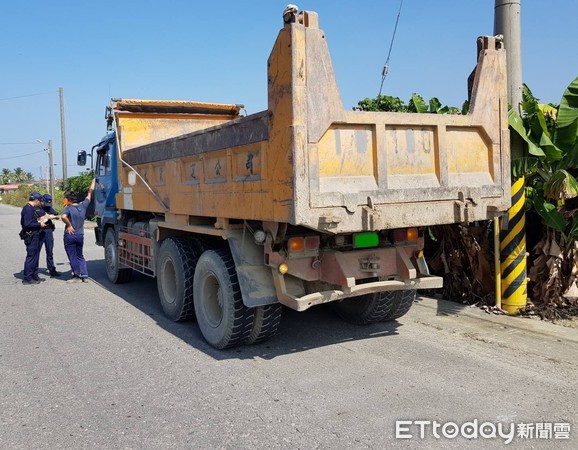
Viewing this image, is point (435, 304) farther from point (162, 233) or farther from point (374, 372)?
point (162, 233)

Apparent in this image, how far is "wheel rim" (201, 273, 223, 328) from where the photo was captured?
18.1 ft

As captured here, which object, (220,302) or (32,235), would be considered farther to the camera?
(32,235)

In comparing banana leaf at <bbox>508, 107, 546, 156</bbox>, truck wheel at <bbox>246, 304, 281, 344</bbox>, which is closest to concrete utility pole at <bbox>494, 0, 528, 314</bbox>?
banana leaf at <bbox>508, 107, 546, 156</bbox>

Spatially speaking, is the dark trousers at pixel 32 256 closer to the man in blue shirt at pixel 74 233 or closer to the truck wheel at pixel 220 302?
the man in blue shirt at pixel 74 233

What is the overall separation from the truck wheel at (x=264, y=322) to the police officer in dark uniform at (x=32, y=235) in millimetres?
5817

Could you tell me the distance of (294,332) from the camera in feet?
19.2

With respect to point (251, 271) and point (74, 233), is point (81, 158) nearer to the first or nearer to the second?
point (74, 233)

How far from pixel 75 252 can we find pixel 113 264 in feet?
2.89

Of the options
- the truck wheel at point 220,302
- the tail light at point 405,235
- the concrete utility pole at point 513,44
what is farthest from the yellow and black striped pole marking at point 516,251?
the truck wheel at point 220,302

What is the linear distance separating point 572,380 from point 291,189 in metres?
2.85

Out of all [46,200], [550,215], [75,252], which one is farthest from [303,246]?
[46,200]

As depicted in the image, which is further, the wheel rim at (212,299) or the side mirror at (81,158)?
the side mirror at (81,158)

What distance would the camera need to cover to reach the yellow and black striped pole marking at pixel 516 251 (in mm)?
6375

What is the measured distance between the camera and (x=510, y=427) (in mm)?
3520
